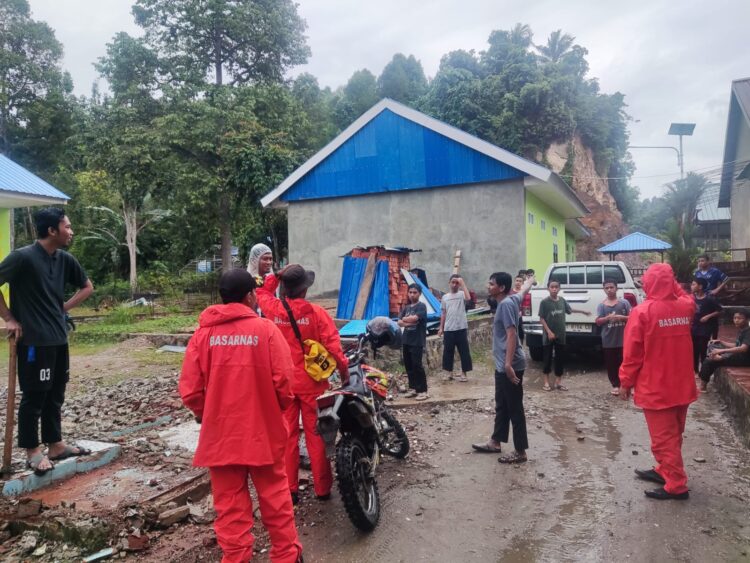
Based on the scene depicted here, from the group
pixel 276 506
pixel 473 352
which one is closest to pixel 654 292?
pixel 276 506

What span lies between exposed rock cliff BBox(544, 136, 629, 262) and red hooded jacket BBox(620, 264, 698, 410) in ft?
88.6

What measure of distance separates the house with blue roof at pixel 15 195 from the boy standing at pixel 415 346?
1017cm

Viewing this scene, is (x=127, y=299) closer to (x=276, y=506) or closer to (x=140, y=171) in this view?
(x=140, y=171)

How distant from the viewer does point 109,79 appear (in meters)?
24.1

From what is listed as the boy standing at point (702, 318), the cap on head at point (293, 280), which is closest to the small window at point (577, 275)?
the boy standing at point (702, 318)

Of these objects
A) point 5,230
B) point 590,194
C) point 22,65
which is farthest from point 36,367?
point 590,194

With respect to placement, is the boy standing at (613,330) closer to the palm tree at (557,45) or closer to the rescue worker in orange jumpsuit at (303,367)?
the rescue worker in orange jumpsuit at (303,367)

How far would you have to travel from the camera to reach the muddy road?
130 inches

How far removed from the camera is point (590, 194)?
3441cm

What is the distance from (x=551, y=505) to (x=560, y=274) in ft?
23.2

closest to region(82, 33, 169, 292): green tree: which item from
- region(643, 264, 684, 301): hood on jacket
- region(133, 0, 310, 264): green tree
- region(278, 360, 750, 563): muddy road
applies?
region(133, 0, 310, 264): green tree

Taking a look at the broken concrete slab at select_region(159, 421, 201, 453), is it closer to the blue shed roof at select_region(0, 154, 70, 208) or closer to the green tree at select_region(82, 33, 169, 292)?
the blue shed roof at select_region(0, 154, 70, 208)

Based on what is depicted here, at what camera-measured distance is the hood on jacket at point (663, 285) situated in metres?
4.24

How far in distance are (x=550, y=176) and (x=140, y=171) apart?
57.3 feet
